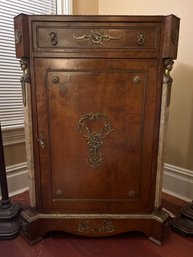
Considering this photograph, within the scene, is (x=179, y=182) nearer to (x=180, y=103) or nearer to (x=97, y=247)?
(x=180, y=103)

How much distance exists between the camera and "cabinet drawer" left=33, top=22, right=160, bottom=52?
42.4 inches

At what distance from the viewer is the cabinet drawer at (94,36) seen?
108 cm

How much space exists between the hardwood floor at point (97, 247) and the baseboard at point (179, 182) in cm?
45

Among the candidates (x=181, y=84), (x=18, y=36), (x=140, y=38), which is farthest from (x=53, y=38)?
(x=181, y=84)

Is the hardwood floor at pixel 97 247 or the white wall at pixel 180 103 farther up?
the white wall at pixel 180 103

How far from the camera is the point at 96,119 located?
1.19 meters

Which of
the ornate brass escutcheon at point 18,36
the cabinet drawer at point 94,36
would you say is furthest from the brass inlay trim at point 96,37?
the ornate brass escutcheon at point 18,36

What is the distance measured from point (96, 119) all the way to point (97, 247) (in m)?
0.74

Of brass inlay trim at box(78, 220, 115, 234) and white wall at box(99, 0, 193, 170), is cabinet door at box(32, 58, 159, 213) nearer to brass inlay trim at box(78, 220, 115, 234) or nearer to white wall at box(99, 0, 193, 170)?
brass inlay trim at box(78, 220, 115, 234)

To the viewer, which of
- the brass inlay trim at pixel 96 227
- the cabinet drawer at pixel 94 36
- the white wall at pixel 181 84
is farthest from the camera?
the white wall at pixel 181 84

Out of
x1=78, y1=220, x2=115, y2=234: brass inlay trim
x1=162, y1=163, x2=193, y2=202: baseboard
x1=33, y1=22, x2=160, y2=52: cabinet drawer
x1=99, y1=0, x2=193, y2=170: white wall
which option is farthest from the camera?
x1=162, y1=163, x2=193, y2=202: baseboard

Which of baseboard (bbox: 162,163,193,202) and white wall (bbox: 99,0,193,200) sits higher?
white wall (bbox: 99,0,193,200)

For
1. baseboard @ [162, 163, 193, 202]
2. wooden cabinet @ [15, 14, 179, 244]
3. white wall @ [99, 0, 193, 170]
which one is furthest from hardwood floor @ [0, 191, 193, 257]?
white wall @ [99, 0, 193, 170]

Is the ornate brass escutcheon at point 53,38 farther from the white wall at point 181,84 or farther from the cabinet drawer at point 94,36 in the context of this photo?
the white wall at point 181,84
